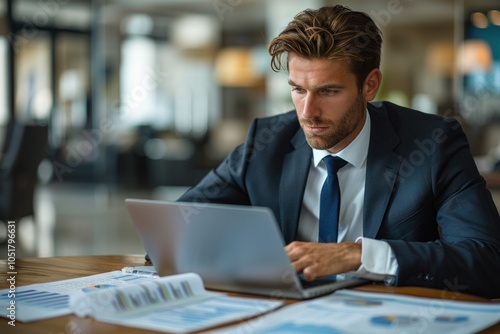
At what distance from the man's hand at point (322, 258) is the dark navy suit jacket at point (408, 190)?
10 centimetres

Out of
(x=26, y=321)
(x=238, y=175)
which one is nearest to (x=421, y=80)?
(x=238, y=175)

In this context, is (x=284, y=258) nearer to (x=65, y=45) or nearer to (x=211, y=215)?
(x=211, y=215)

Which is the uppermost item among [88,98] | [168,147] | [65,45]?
[65,45]

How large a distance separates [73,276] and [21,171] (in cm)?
507

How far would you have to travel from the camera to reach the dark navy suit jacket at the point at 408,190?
67.1 inches

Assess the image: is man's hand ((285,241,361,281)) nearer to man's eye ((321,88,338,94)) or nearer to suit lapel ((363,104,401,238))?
suit lapel ((363,104,401,238))

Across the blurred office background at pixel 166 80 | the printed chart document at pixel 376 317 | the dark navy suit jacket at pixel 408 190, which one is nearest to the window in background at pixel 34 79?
the blurred office background at pixel 166 80

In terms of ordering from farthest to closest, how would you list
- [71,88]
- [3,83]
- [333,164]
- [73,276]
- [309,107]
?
[71,88], [3,83], [333,164], [309,107], [73,276]

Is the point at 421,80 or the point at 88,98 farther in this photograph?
the point at 421,80

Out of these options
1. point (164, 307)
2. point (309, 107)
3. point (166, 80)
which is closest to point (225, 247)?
point (164, 307)

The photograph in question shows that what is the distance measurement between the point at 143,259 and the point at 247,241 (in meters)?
0.69

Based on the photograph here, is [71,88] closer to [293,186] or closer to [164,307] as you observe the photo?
[293,186]

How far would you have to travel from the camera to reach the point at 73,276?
71.7 inches

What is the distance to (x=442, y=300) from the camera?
1500 mm
